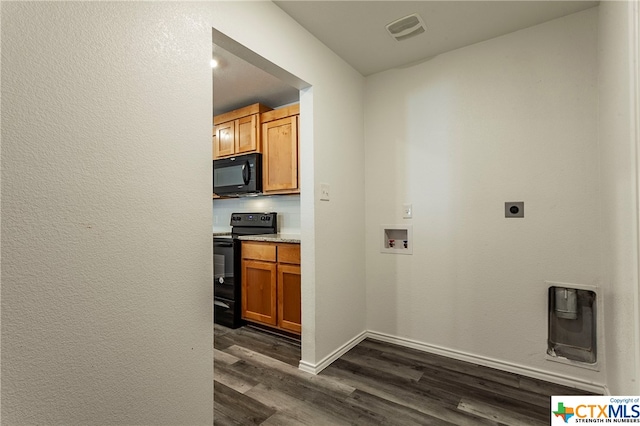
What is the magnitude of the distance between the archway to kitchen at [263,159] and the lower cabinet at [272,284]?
93 millimetres

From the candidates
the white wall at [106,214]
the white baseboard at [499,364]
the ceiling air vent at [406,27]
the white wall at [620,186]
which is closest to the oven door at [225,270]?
the white baseboard at [499,364]

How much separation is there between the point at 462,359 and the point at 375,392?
0.83 m

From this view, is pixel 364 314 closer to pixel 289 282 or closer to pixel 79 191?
pixel 289 282

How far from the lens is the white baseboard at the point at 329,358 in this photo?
6.86 ft

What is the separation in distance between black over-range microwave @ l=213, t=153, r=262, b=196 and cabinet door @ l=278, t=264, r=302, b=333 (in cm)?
103

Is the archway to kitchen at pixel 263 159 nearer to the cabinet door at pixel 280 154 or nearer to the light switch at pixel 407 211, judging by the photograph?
the cabinet door at pixel 280 154

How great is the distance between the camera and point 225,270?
10.0ft

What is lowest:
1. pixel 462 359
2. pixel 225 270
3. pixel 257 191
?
pixel 462 359

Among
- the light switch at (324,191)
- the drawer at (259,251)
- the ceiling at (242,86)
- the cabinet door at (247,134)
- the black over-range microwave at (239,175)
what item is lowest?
the drawer at (259,251)

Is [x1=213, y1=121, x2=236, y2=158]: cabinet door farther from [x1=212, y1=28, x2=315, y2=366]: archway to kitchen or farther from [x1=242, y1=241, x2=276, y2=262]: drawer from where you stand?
[x1=242, y1=241, x2=276, y2=262]: drawer

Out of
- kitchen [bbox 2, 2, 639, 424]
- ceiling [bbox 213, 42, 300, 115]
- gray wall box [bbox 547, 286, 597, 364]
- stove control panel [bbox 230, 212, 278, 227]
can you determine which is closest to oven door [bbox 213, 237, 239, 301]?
stove control panel [bbox 230, 212, 278, 227]

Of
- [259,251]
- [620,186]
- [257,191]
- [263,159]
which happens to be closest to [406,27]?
[620,186]

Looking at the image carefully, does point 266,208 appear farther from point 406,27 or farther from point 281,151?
point 406,27

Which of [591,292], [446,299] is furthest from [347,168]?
[591,292]
